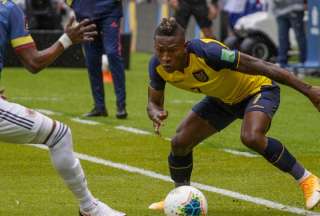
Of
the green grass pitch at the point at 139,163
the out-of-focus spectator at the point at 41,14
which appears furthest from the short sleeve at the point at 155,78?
the out-of-focus spectator at the point at 41,14

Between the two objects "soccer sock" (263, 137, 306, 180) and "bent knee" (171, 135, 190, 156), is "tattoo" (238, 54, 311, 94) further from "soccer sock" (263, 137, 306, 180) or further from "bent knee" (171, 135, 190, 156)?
"bent knee" (171, 135, 190, 156)

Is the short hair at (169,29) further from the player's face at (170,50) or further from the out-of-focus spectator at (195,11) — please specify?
the out-of-focus spectator at (195,11)

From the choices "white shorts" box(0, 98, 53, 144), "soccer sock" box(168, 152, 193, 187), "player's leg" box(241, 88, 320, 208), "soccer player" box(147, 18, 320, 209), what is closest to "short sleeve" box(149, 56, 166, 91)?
"soccer player" box(147, 18, 320, 209)

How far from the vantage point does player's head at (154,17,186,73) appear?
828 cm

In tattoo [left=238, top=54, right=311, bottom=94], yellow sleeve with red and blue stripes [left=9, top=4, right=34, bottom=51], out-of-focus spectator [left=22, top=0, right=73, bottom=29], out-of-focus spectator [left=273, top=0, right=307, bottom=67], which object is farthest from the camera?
out-of-focus spectator [left=22, top=0, right=73, bottom=29]

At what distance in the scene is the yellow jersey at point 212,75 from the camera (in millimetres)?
8273

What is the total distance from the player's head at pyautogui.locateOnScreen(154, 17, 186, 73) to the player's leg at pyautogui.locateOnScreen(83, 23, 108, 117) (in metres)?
6.11

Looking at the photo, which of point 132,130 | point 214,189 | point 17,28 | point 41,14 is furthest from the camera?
point 41,14

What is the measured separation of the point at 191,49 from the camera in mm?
8398

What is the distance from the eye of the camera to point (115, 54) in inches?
561

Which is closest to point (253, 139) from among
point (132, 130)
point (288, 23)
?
point (132, 130)

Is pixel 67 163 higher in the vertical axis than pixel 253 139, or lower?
higher

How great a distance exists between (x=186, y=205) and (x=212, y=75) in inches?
46.9

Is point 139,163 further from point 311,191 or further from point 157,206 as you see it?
point 311,191
